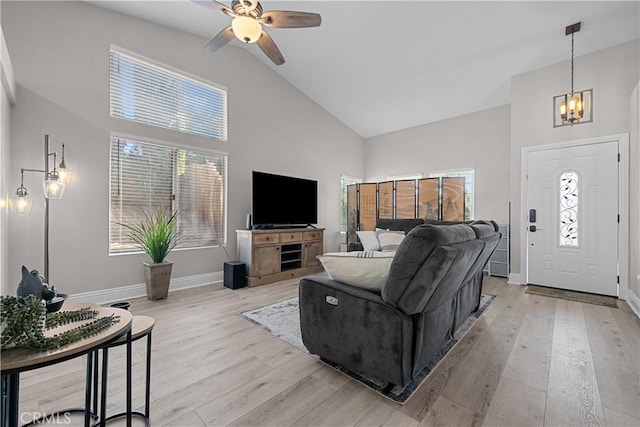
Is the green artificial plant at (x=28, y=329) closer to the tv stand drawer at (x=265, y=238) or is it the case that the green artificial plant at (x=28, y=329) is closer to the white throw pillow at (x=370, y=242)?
the tv stand drawer at (x=265, y=238)

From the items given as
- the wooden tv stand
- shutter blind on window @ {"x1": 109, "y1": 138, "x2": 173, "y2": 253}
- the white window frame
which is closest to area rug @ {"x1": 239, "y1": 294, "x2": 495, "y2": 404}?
the wooden tv stand

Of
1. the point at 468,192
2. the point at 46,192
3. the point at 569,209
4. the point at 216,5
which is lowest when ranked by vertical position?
the point at 569,209

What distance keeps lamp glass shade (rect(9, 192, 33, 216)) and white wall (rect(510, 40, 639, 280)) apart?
613cm

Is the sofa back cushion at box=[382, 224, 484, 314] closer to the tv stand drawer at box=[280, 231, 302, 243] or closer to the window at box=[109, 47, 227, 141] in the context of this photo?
the tv stand drawer at box=[280, 231, 302, 243]

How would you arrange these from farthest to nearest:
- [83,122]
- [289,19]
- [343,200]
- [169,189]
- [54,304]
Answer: [343,200] → [169,189] → [83,122] → [289,19] → [54,304]

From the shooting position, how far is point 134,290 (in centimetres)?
349

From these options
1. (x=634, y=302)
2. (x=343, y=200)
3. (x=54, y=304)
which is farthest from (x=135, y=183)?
(x=634, y=302)

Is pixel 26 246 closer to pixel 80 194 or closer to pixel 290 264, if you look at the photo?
pixel 80 194

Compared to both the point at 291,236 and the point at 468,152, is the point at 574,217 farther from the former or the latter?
the point at 291,236

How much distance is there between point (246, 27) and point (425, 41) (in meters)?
2.63

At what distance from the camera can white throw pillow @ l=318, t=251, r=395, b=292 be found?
1.68 metres


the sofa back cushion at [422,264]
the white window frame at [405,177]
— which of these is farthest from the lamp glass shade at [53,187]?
the white window frame at [405,177]

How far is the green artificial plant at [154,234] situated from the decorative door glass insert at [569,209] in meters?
5.44

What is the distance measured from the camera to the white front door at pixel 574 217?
12.1 feet
